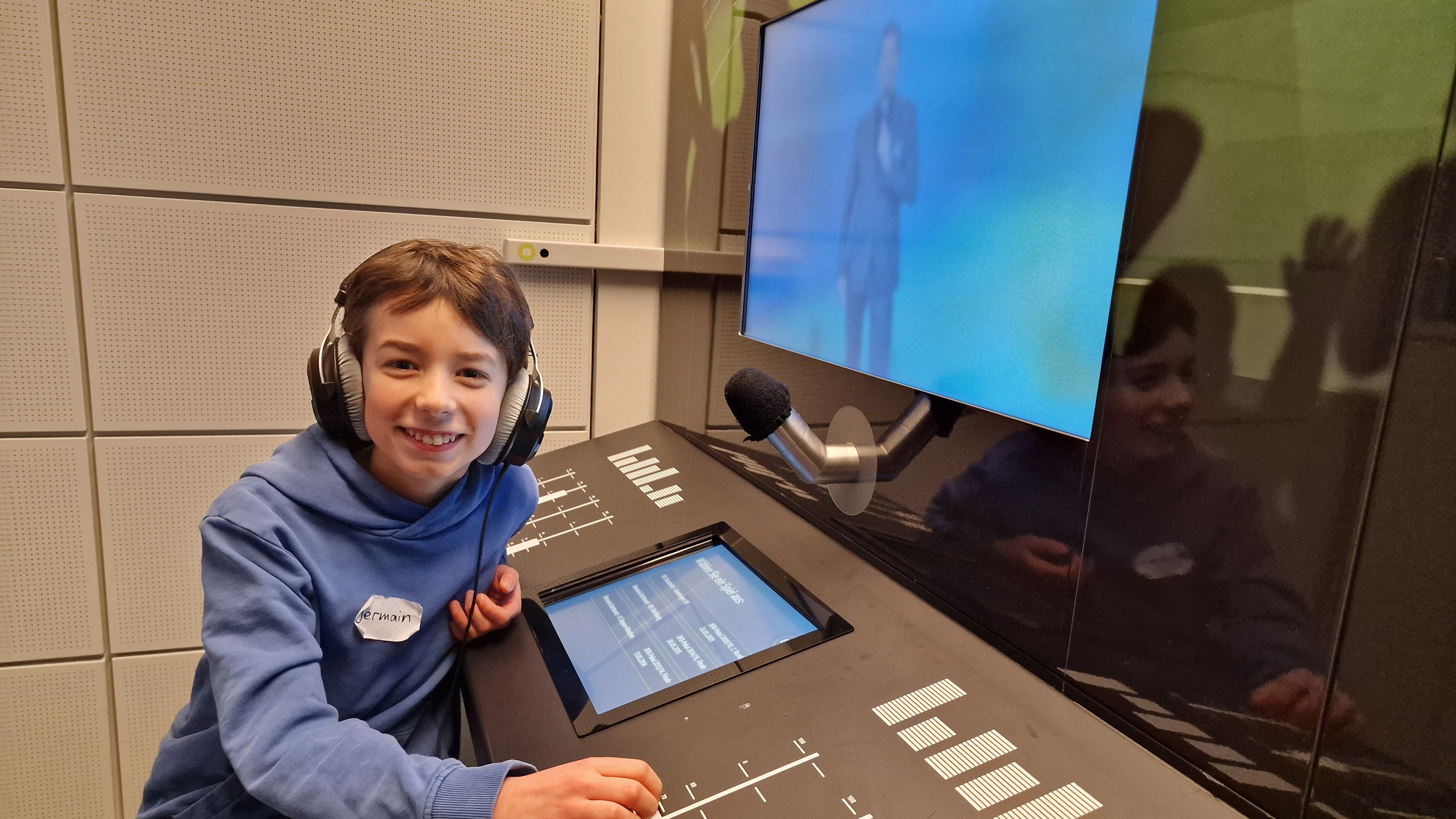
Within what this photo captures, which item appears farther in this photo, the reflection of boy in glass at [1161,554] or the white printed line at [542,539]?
the white printed line at [542,539]

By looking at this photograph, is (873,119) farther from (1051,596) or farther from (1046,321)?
(1051,596)

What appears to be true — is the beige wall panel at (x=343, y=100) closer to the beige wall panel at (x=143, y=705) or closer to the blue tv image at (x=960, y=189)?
the blue tv image at (x=960, y=189)

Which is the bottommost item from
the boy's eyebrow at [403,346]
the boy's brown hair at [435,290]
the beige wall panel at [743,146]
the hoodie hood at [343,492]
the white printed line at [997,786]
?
the white printed line at [997,786]

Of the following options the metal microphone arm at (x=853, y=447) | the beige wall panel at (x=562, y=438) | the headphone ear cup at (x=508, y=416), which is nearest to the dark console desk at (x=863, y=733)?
the metal microphone arm at (x=853, y=447)

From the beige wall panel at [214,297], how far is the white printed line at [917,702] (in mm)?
1459

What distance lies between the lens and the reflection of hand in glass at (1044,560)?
70cm

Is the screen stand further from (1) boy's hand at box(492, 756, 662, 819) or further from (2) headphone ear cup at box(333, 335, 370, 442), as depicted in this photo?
(2) headphone ear cup at box(333, 335, 370, 442)

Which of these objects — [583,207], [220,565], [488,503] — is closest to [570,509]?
[488,503]

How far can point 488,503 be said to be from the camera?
1.04 metres

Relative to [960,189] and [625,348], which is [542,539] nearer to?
[960,189]

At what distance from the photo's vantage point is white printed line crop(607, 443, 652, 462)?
4.53ft

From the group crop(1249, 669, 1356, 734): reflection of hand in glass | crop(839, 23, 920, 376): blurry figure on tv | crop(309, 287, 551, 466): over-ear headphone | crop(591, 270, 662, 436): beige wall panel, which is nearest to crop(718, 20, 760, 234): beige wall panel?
crop(839, 23, 920, 376): blurry figure on tv

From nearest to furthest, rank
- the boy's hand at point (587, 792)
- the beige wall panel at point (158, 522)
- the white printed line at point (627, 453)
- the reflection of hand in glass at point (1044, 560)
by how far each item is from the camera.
Answer: the boy's hand at point (587, 792) < the reflection of hand in glass at point (1044, 560) < the white printed line at point (627, 453) < the beige wall panel at point (158, 522)

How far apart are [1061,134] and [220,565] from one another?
3.07 feet
